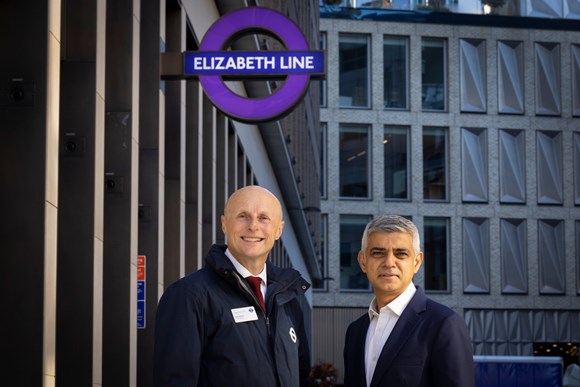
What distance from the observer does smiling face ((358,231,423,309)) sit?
532 centimetres

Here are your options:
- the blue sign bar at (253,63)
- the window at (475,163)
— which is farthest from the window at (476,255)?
the blue sign bar at (253,63)

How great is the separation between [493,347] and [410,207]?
762 cm

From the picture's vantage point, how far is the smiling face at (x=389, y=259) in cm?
532

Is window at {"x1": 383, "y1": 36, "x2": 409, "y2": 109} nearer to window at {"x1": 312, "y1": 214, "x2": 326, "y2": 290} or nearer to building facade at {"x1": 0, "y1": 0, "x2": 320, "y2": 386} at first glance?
window at {"x1": 312, "y1": 214, "x2": 326, "y2": 290}

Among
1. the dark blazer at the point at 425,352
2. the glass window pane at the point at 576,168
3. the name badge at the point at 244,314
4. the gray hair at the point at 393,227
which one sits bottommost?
the dark blazer at the point at 425,352

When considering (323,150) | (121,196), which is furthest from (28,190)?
(323,150)

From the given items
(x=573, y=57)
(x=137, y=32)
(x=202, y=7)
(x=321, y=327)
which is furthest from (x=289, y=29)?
(x=573, y=57)

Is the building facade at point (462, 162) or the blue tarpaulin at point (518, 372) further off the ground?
the building facade at point (462, 162)

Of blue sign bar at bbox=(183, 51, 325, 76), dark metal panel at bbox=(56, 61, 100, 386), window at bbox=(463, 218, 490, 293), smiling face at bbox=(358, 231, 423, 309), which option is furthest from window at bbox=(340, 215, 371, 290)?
smiling face at bbox=(358, 231, 423, 309)

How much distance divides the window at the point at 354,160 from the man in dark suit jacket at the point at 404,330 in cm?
5900

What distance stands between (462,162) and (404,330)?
59.8 m

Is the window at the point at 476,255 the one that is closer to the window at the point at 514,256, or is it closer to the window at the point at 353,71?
the window at the point at 514,256

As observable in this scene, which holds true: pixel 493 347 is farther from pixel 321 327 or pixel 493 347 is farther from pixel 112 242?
pixel 112 242

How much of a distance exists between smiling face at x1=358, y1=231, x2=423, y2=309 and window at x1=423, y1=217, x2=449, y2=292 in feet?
193
